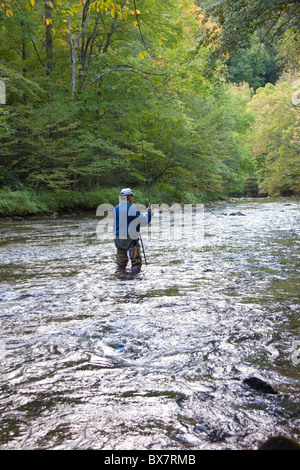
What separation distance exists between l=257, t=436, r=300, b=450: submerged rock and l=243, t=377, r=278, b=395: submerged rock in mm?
690

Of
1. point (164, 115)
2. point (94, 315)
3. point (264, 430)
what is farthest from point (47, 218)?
point (264, 430)

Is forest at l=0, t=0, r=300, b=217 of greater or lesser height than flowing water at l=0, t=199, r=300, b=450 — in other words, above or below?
above

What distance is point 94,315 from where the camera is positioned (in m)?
4.64

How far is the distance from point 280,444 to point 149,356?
162cm

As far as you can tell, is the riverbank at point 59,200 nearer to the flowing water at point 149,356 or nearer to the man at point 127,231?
the flowing water at point 149,356

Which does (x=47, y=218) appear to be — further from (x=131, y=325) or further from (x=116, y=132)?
(x=131, y=325)

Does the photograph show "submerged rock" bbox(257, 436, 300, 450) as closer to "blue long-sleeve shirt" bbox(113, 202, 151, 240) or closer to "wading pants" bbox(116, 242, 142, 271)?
"wading pants" bbox(116, 242, 142, 271)

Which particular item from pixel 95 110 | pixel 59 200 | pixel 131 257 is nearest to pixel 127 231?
pixel 131 257

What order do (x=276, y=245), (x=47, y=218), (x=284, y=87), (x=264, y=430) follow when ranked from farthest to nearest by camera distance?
(x=284, y=87)
(x=47, y=218)
(x=276, y=245)
(x=264, y=430)

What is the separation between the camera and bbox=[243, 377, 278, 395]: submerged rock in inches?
110

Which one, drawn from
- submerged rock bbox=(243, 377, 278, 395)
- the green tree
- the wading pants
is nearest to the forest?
the wading pants

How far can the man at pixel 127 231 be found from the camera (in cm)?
741
